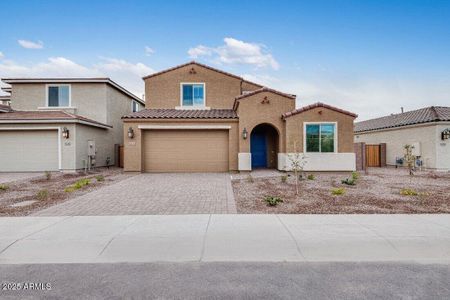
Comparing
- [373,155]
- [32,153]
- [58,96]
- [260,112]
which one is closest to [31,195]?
[32,153]

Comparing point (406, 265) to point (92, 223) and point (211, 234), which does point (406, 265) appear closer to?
point (211, 234)

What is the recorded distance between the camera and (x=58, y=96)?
1920cm

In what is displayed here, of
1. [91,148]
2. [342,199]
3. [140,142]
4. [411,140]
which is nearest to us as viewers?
[342,199]

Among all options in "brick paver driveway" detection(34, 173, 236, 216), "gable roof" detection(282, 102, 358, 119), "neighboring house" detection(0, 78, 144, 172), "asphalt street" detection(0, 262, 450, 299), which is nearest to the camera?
"asphalt street" detection(0, 262, 450, 299)

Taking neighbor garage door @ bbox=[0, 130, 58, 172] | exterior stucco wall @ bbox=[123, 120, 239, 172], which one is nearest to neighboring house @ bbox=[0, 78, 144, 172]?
neighbor garage door @ bbox=[0, 130, 58, 172]

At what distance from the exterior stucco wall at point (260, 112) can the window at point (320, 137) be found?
155 cm

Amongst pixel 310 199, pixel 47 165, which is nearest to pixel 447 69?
pixel 310 199

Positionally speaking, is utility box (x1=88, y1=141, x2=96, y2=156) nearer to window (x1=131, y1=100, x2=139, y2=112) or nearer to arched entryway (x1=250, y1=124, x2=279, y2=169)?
window (x1=131, y1=100, x2=139, y2=112)

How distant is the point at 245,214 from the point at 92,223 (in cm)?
375

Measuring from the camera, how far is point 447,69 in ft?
61.3

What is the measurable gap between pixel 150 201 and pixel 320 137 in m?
11.1

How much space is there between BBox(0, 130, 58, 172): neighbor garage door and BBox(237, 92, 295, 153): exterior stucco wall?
486 inches

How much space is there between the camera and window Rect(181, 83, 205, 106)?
1912 centimetres

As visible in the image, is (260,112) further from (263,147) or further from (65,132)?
(65,132)
